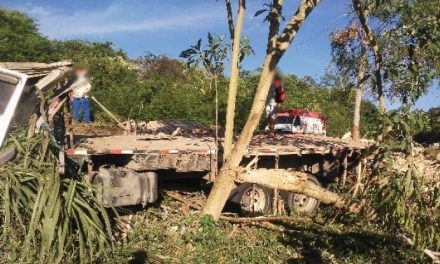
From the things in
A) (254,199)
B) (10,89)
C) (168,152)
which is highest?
(10,89)

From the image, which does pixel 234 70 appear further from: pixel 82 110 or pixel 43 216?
pixel 82 110

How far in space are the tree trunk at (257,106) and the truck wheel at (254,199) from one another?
1246 millimetres

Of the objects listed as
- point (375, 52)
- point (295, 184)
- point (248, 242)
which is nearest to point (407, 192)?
point (295, 184)

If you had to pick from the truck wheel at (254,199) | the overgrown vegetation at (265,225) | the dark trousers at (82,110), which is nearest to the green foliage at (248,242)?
the overgrown vegetation at (265,225)

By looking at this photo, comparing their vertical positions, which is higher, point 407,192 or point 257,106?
point 257,106

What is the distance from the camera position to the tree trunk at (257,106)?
8.02 m

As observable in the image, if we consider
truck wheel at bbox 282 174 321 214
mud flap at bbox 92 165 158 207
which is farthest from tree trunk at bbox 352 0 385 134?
mud flap at bbox 92 165 158 207

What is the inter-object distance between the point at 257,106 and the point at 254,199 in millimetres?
2371

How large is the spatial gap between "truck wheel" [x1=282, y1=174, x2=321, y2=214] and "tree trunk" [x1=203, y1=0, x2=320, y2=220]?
239 cm

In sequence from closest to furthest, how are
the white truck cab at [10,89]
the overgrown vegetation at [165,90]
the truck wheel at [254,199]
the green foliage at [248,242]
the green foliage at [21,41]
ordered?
the white truck cab at [10,89], the green foliage at [248,242], the truck wheel at [254,199], the overgrown vegetation at [165,90], the green foliage at [21,41]

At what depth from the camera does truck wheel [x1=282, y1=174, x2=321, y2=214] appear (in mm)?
10297

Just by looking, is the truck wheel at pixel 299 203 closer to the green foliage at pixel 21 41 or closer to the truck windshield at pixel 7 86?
the truck windshield at pixel 7 86

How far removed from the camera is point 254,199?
384 inches

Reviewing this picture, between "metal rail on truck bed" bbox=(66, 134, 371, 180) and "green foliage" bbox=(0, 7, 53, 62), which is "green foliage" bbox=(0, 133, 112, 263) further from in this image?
"green foliage" bbox=(0, 7, 53, 62)
